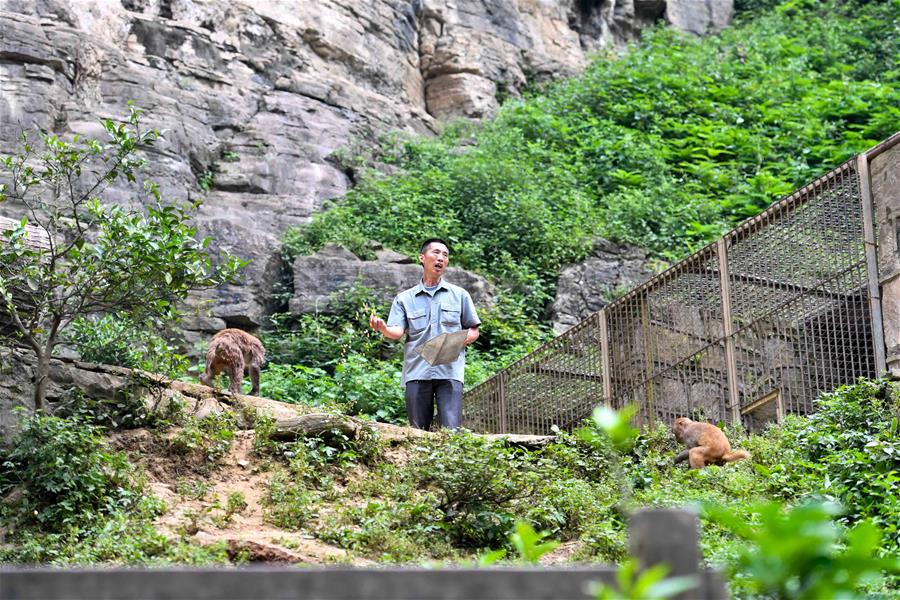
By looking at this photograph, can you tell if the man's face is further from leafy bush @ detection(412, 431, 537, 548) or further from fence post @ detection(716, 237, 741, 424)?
leafy bush @ detection(412, 431, 537, 548)

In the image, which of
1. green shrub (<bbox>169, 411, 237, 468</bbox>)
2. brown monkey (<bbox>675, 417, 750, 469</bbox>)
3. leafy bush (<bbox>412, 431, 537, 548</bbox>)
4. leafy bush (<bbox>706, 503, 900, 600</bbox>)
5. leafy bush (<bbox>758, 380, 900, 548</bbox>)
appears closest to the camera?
leafy bush (<bbox>706, 503, 900, 600</bbox>)

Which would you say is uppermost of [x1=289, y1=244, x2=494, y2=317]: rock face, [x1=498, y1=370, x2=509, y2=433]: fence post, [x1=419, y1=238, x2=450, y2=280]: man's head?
[x1=289, y1=244, x2=494, y2=317]: rock face

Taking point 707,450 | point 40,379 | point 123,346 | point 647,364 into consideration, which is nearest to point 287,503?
point 40,379

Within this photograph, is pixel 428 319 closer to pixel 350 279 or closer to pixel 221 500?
pixel 221 500

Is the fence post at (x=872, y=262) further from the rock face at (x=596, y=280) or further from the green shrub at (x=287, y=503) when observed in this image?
the rock face at (x=596, y=280)

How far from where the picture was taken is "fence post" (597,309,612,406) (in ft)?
40.7

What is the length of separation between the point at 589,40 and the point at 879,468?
78.7ft

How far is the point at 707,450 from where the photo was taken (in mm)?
9758

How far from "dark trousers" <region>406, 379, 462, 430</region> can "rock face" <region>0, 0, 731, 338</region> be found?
7.39m

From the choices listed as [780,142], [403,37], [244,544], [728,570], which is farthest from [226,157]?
[728,570]

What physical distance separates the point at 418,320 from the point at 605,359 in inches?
89.7

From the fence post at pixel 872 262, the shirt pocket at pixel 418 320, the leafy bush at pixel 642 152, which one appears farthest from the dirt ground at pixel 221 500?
the leafy bush at pixel 642 152

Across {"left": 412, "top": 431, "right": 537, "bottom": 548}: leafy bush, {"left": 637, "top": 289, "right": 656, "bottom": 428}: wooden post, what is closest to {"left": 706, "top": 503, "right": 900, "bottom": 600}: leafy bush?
{"left": 412, "top": 431, "right": 537, "bottom": 548}: leafy bush

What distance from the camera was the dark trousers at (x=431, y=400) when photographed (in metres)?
11.1
